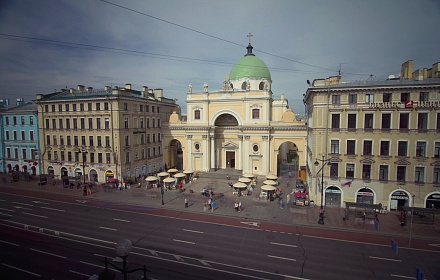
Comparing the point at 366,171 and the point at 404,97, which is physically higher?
the point at 404,97

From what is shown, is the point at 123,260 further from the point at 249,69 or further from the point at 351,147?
the point at 249,69

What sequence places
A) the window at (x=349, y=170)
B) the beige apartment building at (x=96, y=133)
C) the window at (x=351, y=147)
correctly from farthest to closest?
the beige apartment building at (x=96, y=133) < the window at (x=349, y=170) < the window at (x=351, y=147)

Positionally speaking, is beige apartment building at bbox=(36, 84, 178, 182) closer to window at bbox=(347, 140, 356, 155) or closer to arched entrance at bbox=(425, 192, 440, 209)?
window at bbox=(347, 140, 356, 155)

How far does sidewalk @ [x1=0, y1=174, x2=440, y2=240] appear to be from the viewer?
87.3 feet

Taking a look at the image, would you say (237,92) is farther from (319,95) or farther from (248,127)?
(319,95)

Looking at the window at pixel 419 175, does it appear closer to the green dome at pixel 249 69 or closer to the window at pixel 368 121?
the window at pixel 368 121

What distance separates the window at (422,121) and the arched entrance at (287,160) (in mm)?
26078

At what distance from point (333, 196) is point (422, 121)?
1291cm

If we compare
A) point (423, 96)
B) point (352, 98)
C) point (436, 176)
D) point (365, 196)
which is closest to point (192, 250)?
point (365, 196)

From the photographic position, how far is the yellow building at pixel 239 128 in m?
48.8

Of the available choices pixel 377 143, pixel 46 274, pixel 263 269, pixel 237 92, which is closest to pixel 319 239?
pixel 263 269

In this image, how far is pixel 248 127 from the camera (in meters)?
49.5

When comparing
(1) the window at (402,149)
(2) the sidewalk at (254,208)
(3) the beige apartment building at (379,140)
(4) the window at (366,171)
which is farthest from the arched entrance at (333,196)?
(1) the window at (402,149)

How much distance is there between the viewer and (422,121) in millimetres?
28297
